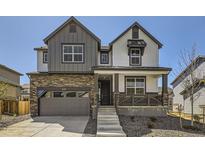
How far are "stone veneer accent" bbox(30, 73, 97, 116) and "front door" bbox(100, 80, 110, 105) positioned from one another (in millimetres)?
1642

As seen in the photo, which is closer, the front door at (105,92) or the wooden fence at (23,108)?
the front door at (105,92)

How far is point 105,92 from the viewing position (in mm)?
19031

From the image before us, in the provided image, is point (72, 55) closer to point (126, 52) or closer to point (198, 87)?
point (126, 52)

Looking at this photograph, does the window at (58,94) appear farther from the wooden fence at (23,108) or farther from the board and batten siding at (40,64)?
the wooden fence at (23,108)

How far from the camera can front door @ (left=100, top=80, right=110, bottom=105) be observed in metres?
19.0

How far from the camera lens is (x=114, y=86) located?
17.5 metres

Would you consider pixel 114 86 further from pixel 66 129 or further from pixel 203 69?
pixel 203 69

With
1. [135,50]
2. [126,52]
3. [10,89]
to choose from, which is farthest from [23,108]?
[10,89]

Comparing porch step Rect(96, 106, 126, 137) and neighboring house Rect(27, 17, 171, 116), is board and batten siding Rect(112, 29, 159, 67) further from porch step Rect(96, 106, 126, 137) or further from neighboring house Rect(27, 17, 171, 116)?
porch step Rect(96, 106, 126, 137)

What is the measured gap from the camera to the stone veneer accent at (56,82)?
1761cm

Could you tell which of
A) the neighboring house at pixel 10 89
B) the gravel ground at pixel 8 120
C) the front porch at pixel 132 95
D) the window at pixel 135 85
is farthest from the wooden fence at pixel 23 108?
the window at pixel 135 85
